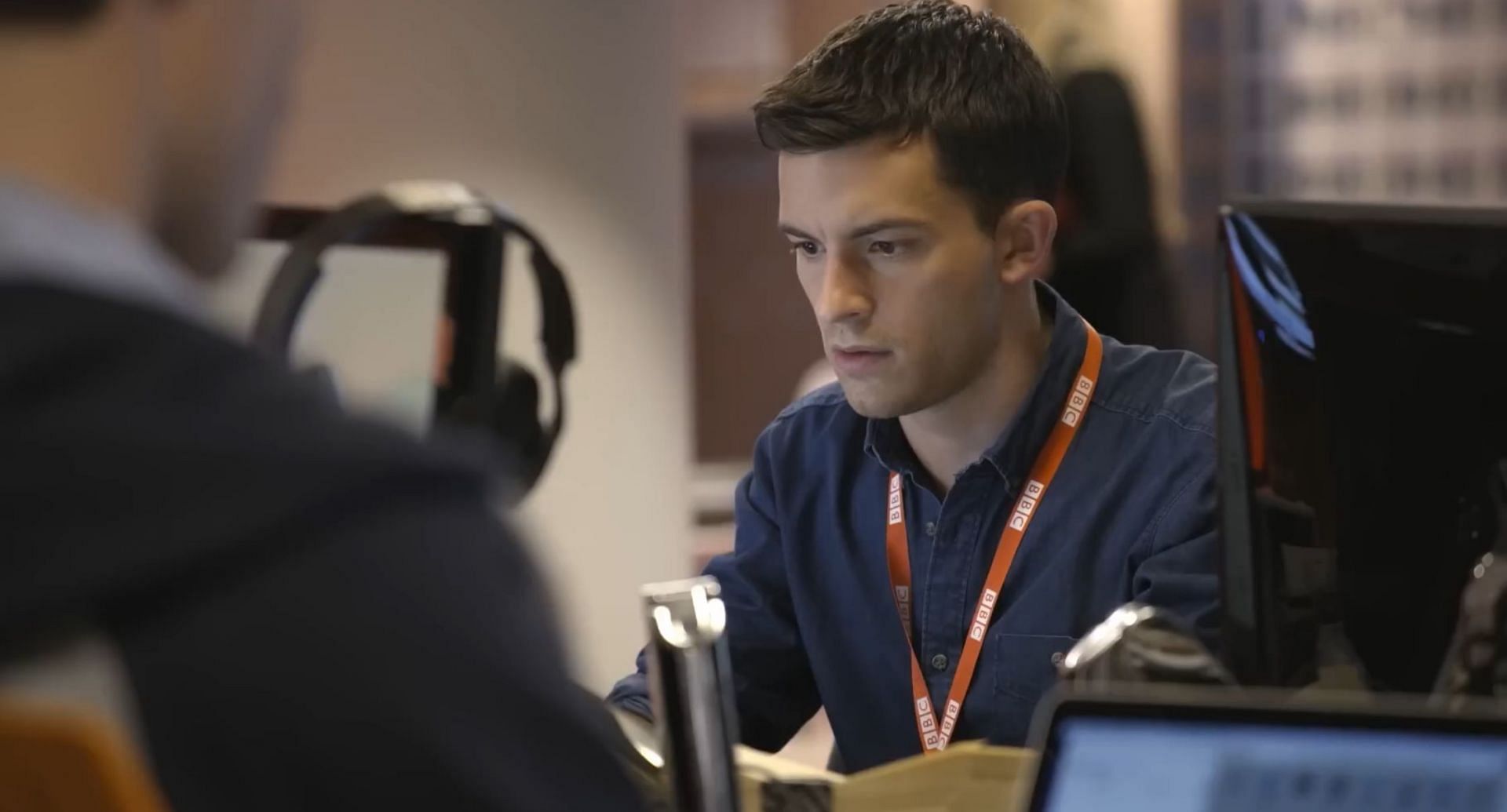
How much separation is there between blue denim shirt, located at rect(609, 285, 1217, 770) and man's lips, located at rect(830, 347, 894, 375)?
0.09 metres

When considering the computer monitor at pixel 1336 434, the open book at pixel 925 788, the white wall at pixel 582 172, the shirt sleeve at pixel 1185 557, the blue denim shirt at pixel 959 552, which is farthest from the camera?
the white wall at pixel 582 172

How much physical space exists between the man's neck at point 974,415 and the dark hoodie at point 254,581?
129 centimetres

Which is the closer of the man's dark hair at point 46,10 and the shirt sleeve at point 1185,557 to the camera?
the man's dark hair at point 46,10

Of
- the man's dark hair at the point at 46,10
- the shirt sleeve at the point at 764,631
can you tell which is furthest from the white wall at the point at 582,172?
the man's dark hair at the point at 46,10

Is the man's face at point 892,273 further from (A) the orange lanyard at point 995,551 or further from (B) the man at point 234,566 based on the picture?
(B) the man at point 234,566

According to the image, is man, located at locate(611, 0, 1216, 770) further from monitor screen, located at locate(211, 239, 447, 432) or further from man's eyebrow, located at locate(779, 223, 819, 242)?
monitor screen, located at locate(211, 239, 447, 432)

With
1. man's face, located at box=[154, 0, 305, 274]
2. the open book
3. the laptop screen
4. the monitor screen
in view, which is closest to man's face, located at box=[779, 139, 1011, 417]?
the monitor screen

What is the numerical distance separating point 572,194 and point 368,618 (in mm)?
3499

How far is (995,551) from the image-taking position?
1633mm

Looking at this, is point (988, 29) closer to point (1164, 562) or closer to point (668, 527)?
point (1164, 562)

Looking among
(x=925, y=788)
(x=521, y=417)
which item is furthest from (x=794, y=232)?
(x=925, y=788)

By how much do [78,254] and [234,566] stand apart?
0.10 meters

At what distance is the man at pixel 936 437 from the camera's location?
158cm

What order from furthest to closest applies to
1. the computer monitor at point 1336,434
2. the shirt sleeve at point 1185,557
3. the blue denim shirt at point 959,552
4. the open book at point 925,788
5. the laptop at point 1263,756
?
1. the blue denim shirt at point 959,552
2. the shirt sleeve at point 1185,557
3. the computer monitor at point 1336,434
4. the open book at point 925,788
5. the laptop at point 1263,756
